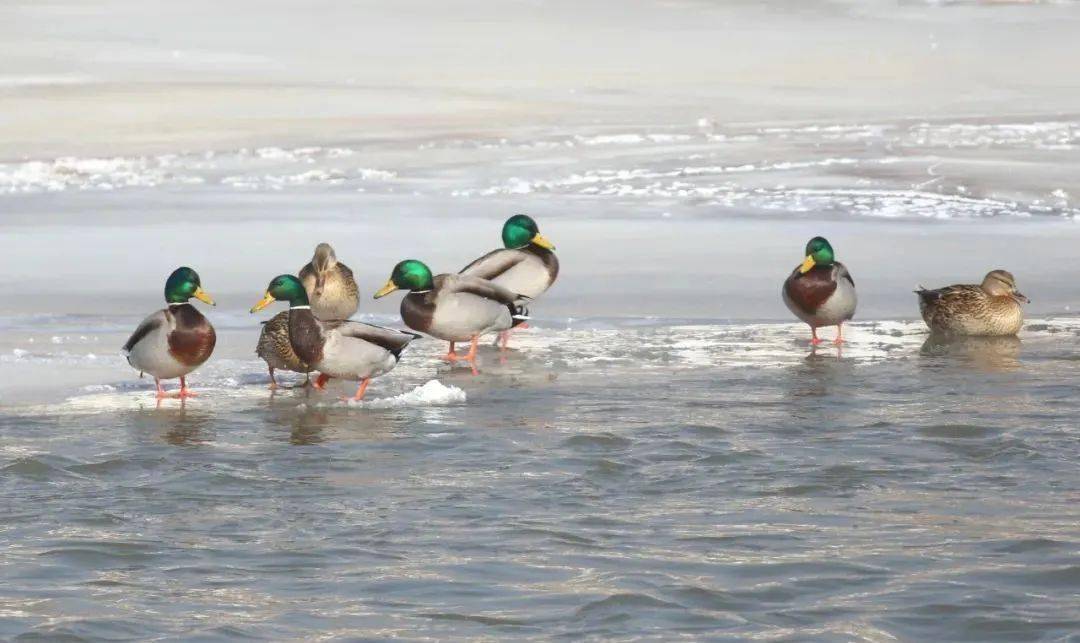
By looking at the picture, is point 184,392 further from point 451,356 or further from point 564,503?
point 564,503

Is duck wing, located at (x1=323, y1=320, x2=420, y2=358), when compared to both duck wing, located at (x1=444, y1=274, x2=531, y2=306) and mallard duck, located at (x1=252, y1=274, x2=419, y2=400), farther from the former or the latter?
duck wing, located at (x1=444, y1=274, x2=531, y2=306)

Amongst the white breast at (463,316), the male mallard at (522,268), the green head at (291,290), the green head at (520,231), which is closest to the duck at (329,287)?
the male mallard at (522,268)

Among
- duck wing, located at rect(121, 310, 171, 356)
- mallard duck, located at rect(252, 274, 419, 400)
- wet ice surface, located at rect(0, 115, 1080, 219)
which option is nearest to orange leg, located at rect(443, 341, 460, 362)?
mallard duck, located at rect(252, 274, 419, 400)

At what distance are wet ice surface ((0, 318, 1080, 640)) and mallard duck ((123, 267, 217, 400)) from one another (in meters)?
0.18

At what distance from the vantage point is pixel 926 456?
6988mm

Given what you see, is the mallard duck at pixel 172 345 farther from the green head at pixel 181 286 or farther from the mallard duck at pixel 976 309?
the mallard duck at pixel 976 309

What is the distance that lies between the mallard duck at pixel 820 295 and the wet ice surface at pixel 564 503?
60 centimetres

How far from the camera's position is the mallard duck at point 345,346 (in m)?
8.43

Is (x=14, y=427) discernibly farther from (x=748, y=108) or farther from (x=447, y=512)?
(x=748, y=108)

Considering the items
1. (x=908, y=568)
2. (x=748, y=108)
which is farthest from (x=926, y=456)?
(x=748, y=108)

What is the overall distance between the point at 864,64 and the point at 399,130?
7.02m

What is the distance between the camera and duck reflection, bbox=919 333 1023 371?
30.3 feet

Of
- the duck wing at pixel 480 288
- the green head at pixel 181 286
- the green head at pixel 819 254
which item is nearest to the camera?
the green head at pixel 181 286

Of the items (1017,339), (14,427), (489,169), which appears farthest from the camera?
(489,169)
